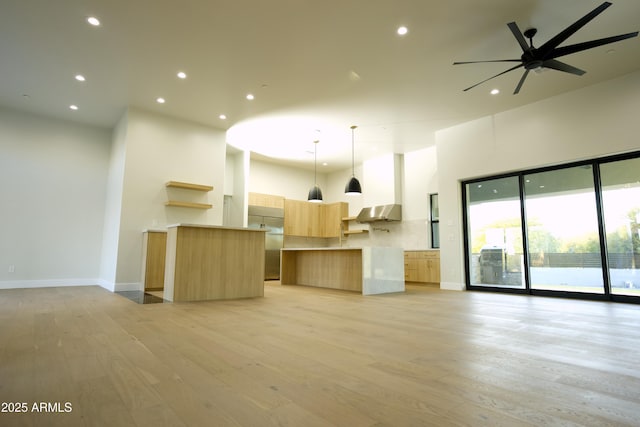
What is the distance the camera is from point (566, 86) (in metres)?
5.15

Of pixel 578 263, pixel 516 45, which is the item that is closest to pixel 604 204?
pixel 578 263

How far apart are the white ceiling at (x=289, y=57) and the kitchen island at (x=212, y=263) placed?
2.36m

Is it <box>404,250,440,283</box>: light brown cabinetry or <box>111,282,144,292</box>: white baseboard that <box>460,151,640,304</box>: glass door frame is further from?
<box>111,282,144,292</box>: white baseboard

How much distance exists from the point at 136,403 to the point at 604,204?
20.9ft

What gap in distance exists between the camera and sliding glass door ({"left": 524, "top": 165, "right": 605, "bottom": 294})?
17.1 ft

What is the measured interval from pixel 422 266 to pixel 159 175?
588cm

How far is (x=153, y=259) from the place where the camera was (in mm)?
5703

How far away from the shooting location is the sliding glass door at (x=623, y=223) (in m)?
4.79

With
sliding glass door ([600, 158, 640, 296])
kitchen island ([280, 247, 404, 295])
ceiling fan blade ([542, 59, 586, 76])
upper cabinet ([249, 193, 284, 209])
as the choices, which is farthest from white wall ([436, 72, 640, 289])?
upper cabinet ([249, 193, 284, 209])

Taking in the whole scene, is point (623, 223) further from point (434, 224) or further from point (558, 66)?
point (434, 224)

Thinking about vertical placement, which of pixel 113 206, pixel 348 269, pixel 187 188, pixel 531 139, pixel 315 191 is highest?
pixel 531 139

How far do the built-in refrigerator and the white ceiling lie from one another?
281cm

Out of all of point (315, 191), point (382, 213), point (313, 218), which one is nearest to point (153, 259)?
point (315, 191)

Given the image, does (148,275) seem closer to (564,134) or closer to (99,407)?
(99,407)
